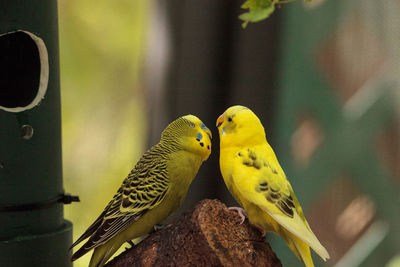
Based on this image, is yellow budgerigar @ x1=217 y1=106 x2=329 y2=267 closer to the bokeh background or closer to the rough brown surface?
the rough brown surface

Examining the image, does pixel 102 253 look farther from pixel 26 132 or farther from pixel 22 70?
pixel 22 70

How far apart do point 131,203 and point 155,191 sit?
0.17 ft

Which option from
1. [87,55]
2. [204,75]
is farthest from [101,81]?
[204,75]

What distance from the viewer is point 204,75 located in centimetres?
185

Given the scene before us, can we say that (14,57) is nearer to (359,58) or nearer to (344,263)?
(359,58)

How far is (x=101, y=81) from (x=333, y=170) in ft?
4.28

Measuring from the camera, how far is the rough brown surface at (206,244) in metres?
0.97

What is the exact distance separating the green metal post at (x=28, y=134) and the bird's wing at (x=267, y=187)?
1.45ft

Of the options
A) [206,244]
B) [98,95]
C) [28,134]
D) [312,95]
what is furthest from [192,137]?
[98,95]

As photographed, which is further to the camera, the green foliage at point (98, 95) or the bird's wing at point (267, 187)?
the green foliage at point (98, 95)

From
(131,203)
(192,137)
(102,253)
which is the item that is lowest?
(102,253)

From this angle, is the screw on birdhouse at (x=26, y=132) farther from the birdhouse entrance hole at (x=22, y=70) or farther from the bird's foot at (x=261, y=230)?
the bird's foot at (x=261, y=230)

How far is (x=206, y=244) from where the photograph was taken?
966 mm

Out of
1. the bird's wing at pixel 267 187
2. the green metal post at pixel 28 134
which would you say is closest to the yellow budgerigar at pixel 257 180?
the bird's wing at pixel 267 187
